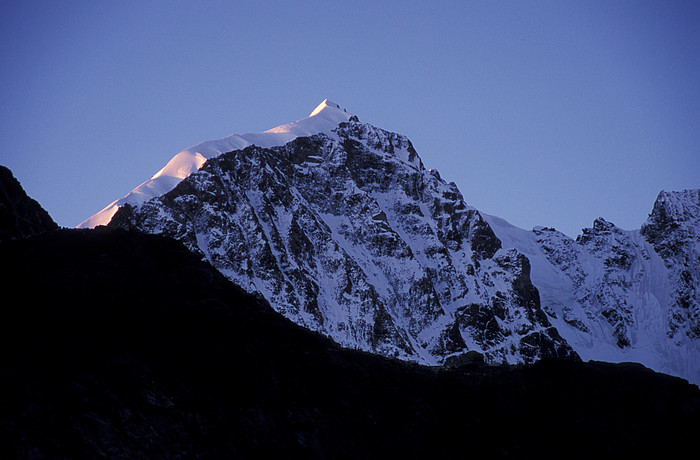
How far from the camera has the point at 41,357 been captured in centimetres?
3484

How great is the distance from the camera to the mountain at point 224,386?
33.8 meters

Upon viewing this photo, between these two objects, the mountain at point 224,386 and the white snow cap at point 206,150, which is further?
the white snow cap at point 206,150

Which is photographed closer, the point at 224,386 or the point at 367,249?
the point at 224,386

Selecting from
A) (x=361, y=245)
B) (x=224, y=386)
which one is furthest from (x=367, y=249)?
(x=224, y=386)

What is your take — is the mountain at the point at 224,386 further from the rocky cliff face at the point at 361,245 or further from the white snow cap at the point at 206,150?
the rocky cliff face at the point at 361,245

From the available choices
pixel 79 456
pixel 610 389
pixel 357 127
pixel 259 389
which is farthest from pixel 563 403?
pixel 357 127

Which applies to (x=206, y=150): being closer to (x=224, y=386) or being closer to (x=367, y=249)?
(x=367, y=249)

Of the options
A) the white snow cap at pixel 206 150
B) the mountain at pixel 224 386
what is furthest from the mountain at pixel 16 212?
the white snow cap at pixel 206 150

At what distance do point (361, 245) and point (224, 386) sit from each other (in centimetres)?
11382

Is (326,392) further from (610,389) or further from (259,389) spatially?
(610,389)

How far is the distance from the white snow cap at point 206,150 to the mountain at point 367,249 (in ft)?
1.64

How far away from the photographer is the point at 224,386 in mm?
37750

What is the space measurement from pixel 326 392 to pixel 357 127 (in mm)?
150181

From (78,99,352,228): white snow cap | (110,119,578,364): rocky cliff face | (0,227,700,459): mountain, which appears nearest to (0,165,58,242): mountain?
(0,227,700,459): mountain
